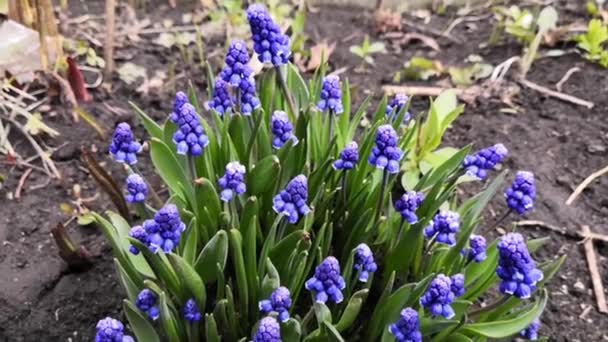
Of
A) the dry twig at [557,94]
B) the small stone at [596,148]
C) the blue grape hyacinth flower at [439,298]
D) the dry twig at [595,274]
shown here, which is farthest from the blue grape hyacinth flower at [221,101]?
the dry twig at [557,94]

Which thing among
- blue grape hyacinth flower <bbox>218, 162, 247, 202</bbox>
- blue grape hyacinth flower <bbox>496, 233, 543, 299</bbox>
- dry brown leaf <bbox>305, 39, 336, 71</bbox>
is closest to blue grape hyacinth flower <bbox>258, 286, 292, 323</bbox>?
blue grape hyacinth flower <bbox>218, 162, 247, 202</bbox>

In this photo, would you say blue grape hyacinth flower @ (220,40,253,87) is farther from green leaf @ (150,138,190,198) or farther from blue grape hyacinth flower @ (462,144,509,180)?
blue grape hyacinth flower @ (462,144,509,180)

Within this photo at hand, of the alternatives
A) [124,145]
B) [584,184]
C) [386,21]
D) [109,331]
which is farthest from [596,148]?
[109,331]

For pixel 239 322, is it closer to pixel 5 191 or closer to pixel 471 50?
pixel 5 191

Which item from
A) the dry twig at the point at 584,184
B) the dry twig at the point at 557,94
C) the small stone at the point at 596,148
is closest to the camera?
the dry twig at the point at 584,184

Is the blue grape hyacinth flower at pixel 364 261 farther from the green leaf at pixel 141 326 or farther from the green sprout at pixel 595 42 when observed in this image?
the green sprout at pixel 595 42

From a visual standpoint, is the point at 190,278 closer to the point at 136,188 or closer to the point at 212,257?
the point at 212,257

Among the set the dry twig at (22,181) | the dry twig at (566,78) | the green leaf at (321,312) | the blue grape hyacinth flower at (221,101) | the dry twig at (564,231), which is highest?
the blue grape hyacinth flower at (221,101)
